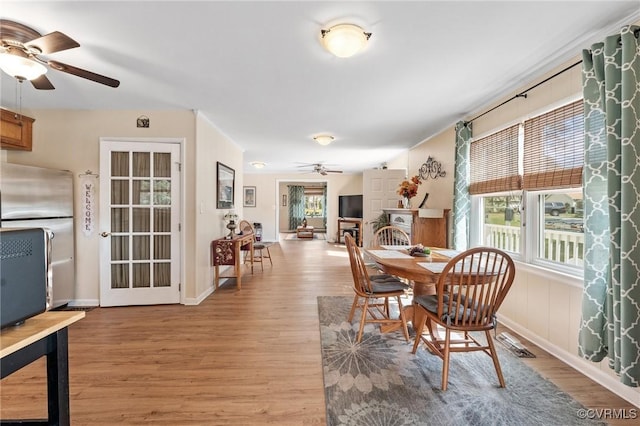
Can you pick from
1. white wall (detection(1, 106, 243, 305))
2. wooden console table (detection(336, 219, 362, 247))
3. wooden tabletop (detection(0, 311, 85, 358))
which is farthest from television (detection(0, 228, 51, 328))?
wooden console table (detection(336, 219, 362, 247))

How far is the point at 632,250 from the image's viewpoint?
156 centimetres

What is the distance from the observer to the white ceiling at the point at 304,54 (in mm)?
1669

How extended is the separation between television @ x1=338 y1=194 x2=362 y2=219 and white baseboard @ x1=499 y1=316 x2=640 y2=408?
5973mm

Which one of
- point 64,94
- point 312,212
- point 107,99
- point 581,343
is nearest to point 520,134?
point 581,343

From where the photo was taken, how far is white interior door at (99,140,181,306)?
3.32 metres

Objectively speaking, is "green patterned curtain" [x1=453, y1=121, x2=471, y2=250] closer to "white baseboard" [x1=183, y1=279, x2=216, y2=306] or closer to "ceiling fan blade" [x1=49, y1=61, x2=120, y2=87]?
"white baseboard" [x1=183, y1=279, x2=216, y2=306]

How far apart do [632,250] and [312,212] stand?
11.8 metres

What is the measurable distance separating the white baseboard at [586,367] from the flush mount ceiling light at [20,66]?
441 cm

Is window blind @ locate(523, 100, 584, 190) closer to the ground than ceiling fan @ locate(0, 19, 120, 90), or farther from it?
closer to the ground

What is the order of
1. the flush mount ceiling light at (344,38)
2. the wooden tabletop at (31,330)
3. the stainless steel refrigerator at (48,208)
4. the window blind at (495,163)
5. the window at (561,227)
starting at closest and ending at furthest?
the wooden tabletop at (31,330) < the flush mount ceiling light at (344,38) < the window at (561,227) < the stainless steel refrigerator at (48,208) < the window blind at (495,163)

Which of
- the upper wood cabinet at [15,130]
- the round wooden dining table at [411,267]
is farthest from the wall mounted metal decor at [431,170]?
the upper wood cabinet at [15,130]

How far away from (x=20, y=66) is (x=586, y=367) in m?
4.50

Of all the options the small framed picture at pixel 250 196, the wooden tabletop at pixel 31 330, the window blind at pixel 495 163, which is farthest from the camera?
the small framed picture at pixel 250 196

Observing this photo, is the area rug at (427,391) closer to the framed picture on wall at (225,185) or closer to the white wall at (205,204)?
the white wall at (205,204)
